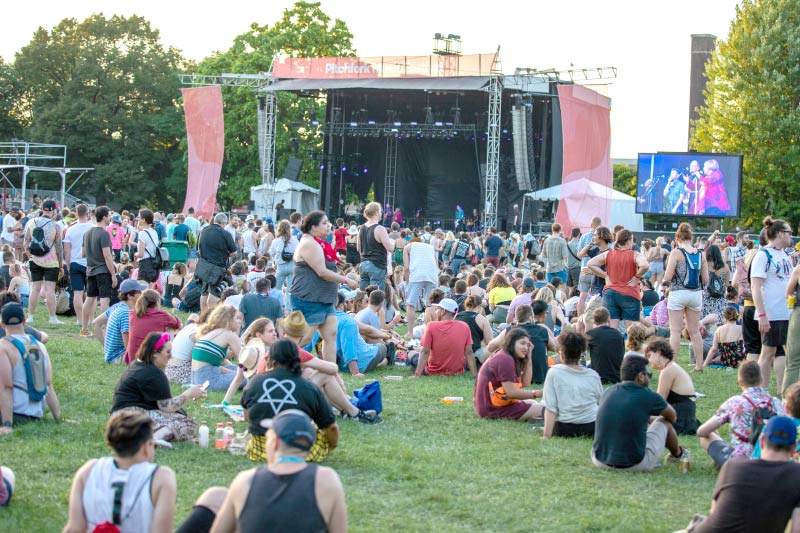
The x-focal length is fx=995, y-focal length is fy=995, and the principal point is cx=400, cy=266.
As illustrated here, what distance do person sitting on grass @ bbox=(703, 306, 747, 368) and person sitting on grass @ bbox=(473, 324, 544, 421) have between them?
4237 mm

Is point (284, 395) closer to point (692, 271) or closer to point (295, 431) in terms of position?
point (295, 431)

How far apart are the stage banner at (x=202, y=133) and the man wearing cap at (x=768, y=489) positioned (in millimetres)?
24709

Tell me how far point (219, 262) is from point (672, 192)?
19481 mm

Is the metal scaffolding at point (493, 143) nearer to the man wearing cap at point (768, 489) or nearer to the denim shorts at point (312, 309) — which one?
the denim shorts at point (312, 309)

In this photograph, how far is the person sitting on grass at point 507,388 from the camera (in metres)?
8.35

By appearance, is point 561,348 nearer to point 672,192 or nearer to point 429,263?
point 429,263

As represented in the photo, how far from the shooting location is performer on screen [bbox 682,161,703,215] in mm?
29500

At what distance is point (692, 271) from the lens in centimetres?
1098

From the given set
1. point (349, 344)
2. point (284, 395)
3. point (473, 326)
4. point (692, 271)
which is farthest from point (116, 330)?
point (692, 271)

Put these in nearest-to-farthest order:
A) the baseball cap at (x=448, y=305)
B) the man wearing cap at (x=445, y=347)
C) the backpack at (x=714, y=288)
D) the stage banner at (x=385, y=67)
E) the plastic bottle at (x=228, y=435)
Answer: the plastic bottle at (x=228, y=435)
the baseball cap at (x=448, y=305)
the man wearing cap at (x=445, y=347)
the backpack at (x=714, y=288)
the stage banner at (x=385, y=67)

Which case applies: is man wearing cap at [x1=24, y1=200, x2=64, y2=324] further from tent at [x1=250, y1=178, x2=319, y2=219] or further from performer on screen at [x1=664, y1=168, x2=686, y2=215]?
tent at [x1=250, y1=178, x2=319, y2=219]

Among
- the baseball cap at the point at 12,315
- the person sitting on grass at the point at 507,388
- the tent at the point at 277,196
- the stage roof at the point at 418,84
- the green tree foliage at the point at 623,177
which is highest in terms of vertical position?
the stage roof at the point at 418,84

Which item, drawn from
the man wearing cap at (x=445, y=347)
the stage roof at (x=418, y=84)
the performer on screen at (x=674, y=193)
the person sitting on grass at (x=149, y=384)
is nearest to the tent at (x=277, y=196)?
the stage roof at (x=418, y=84)

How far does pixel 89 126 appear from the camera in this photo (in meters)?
48.4
